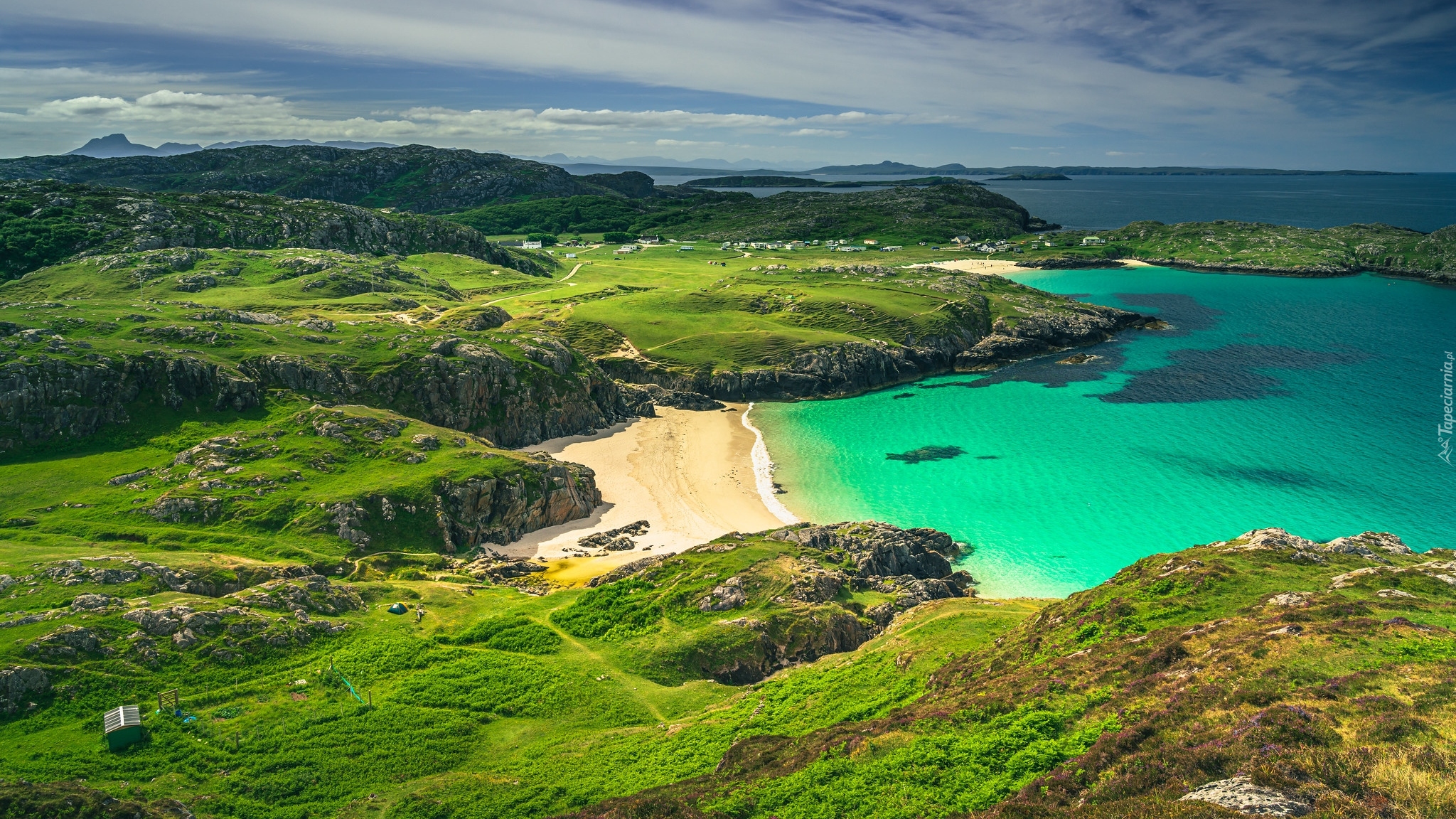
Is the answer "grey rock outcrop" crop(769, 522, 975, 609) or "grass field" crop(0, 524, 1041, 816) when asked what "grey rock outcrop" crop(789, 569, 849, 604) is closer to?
"grey rock outcrop" crop(769, 522, 975, 609)

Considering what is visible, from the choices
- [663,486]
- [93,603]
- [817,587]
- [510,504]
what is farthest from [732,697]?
[663,486]

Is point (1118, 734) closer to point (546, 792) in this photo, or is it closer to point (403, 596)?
point (546, 792)

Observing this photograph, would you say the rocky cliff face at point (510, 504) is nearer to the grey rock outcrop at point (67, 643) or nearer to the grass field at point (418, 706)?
the grass field at point (418, 706)

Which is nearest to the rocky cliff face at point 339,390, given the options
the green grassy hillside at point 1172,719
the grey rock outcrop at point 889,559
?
the grey rock outcrop at point 889,559

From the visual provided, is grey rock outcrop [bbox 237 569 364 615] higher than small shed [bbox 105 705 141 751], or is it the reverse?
small shed [bbox 105 705 141 751]

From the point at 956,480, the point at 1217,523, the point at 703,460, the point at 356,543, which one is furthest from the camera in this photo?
the point at 703,460

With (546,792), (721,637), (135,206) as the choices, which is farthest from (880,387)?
(135,206)

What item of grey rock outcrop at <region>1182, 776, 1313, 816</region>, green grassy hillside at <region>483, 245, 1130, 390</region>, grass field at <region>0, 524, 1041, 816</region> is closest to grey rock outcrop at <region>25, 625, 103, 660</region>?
grass field at <region>0, 524, 1041, 816</region>
